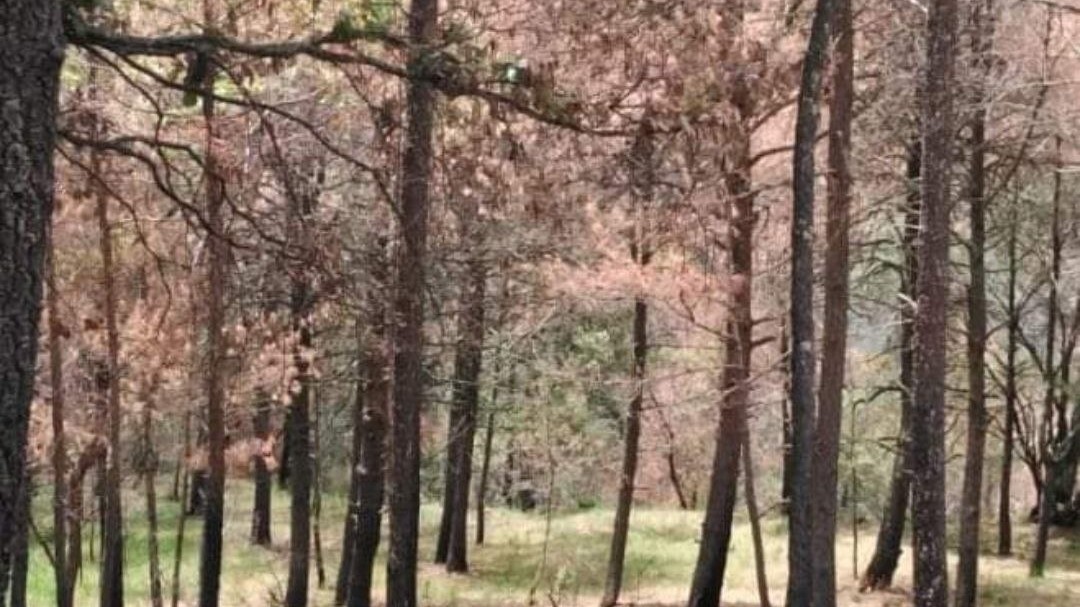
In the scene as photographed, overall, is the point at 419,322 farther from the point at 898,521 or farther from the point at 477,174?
the point at 898,521

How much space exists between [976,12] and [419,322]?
7.63 meters

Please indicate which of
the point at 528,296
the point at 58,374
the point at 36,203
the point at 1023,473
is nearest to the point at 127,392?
the point at 58,374

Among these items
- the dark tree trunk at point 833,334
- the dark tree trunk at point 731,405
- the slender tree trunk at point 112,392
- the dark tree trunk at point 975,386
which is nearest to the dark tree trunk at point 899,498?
the dark tree trunk at point 975,386

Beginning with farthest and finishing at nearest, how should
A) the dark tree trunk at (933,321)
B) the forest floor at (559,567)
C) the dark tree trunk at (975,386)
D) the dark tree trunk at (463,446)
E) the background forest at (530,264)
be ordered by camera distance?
the dark tree trunk at (463,446) < the forest floor at (559,567) < the dark tree trunk at (975,386) < the dark tree trunk at (933,321) < the background forest at (530,264)

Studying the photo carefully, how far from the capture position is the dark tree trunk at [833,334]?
35.5 feet

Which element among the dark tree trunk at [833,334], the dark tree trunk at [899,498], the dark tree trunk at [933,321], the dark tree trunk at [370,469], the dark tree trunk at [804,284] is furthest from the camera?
the dark tree trunk at [899,498]

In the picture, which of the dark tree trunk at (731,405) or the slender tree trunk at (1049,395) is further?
the slender tree trunk at (1049,395)

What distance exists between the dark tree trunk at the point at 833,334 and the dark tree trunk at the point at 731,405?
86.8 inches

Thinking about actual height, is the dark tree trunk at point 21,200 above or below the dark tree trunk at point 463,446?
above

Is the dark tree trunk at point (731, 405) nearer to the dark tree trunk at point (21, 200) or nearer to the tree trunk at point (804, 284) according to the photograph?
the tree trunk at point (804, 284)

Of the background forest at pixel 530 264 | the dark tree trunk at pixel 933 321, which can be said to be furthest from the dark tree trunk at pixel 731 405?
the dark tree trunk at pixel 933 321

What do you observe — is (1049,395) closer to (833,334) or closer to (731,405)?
(731,405)

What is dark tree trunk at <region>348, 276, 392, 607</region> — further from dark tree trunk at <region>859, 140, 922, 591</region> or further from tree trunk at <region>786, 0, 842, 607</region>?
dark tree trunk at <region>859, 140, 922, 591</region>

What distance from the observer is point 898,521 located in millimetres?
16562
